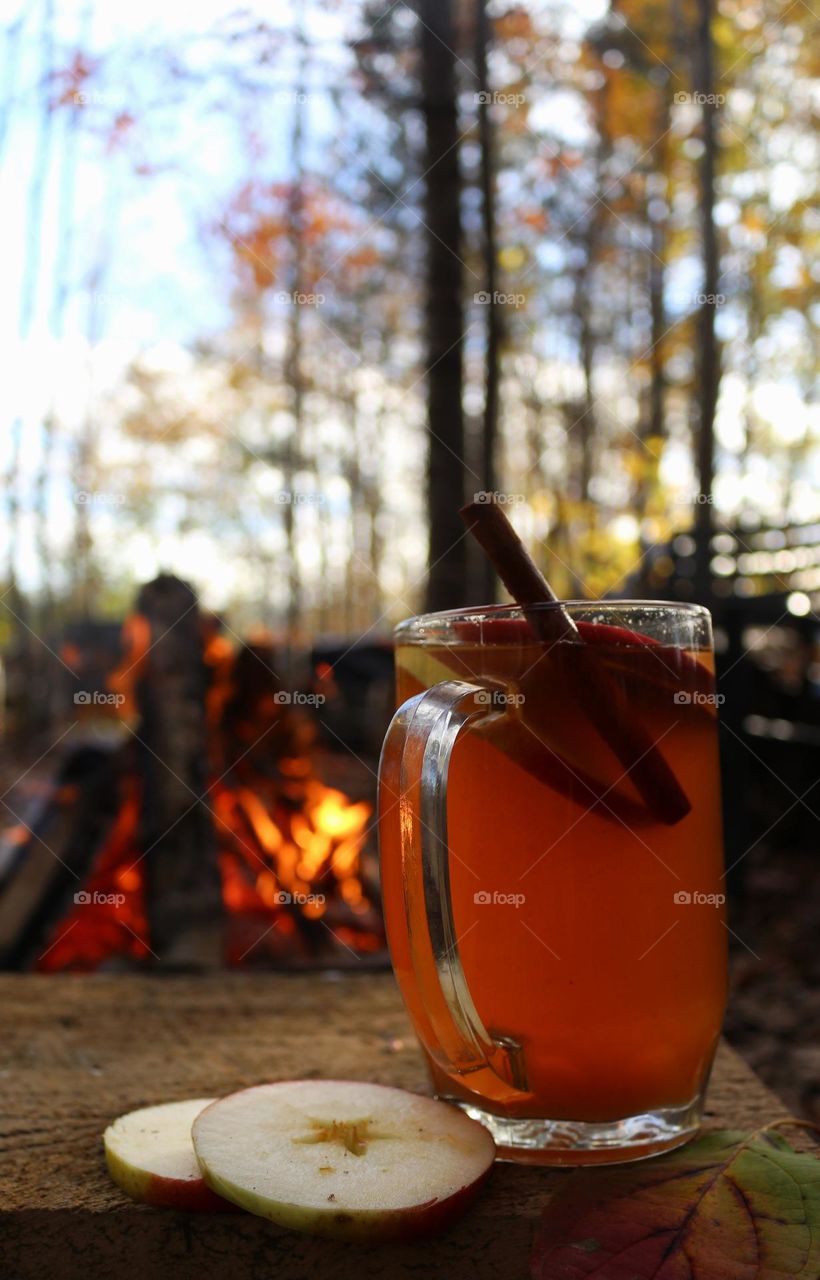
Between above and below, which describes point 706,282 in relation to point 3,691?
above

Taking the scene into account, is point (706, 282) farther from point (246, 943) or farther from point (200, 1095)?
point (200, 1095)

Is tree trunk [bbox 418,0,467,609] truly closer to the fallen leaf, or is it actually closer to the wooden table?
the wooden table

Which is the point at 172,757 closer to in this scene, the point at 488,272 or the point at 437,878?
the point at 437,878

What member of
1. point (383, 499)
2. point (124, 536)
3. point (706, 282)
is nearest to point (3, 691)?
point (124, 536)

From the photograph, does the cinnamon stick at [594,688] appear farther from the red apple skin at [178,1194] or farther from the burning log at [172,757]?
the burning log at [172,757]

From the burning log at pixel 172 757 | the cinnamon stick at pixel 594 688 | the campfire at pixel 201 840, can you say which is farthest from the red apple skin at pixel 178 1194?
the burning log at pixel 172 757

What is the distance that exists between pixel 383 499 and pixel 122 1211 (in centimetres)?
2300

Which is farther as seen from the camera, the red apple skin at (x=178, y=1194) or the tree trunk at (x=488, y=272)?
the tree trunk at (x=488, y=272)

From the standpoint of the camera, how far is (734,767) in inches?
162

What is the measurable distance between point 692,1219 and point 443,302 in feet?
13.8

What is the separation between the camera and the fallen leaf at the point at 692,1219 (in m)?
0.81

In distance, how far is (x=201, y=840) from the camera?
3207 millimetres

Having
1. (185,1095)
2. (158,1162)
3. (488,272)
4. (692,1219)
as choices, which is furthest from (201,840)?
(488,272)

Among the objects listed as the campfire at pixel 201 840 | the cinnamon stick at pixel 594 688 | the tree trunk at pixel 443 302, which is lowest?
the campfire at pixel 201 840
